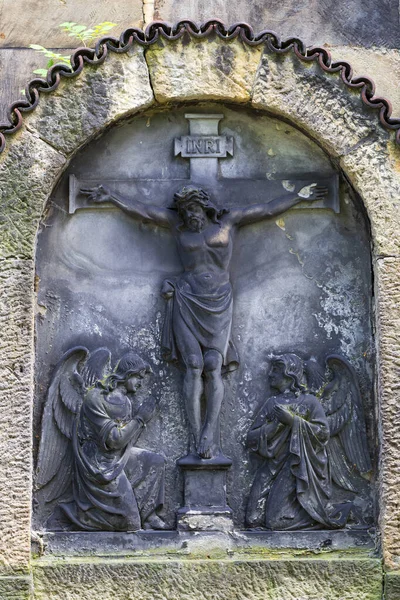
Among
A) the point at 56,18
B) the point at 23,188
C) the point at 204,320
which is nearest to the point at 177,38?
the point at 23,188

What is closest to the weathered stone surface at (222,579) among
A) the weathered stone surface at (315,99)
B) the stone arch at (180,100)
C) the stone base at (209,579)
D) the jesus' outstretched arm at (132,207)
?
the stone base at (209,579)

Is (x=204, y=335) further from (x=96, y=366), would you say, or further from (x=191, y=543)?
(x=191, y=543)

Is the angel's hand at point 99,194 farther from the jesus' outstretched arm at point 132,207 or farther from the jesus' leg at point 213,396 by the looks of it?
the jesus' leg at point 213,396

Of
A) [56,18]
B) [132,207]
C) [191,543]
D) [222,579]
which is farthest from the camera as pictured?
[56,18]

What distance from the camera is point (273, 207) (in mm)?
9469

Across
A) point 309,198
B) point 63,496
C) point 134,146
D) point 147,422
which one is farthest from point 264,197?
point 63,496

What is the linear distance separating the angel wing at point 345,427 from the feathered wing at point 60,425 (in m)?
1.54

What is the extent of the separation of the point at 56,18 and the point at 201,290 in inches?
94.3

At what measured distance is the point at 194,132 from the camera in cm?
955

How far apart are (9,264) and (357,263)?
7.10 ft

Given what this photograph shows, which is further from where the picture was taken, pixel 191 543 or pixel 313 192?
pixel 313 192

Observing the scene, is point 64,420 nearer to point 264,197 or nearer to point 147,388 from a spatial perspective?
point 147,388

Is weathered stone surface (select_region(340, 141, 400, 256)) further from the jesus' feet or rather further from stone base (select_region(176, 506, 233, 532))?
stone base (select_region(176, 506, 233, 532))

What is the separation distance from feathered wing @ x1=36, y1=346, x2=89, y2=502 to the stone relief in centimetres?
111
